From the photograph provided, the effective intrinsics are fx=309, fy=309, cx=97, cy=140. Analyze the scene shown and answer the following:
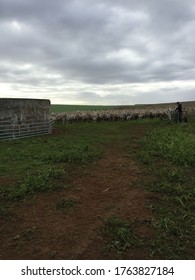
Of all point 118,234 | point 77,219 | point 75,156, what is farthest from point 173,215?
point 75,156

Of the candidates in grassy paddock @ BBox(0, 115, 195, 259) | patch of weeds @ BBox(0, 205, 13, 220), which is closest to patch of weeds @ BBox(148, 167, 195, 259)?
grassy paddock @ BBox(0, 115, 195, 259)

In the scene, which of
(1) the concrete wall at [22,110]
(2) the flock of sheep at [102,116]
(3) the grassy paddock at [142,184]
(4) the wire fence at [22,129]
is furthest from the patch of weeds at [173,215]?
(2) the flock of sheep at [102,116]

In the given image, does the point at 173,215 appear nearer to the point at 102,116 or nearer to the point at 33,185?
the point at 33,185

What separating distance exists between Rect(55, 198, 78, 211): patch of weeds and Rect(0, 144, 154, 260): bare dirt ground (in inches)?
4.1

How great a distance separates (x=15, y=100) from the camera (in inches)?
945

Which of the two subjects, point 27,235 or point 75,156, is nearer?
point 27,235

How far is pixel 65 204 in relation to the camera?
7941 millimetres

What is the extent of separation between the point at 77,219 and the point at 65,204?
37.4 inches

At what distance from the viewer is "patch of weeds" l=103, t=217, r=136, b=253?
5.74m

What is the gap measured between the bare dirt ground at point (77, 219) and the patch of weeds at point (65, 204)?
105 millimetres

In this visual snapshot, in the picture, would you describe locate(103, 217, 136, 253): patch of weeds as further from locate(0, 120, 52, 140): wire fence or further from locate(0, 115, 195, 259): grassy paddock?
locate(0, 120, 52, 140): wire fence
